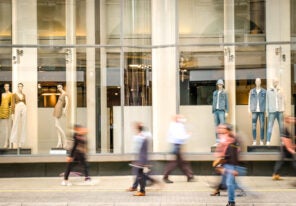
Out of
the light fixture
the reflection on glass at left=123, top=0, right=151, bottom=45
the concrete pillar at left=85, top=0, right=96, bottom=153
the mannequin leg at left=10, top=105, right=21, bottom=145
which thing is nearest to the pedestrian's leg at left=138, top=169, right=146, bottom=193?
the concrete pillar at left=85, top=0, right=96, bottom=153

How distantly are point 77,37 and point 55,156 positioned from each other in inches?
146

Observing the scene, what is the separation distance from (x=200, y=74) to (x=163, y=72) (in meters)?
1.16

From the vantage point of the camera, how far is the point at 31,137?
18656 millimetres

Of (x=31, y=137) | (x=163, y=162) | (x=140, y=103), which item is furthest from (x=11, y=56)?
(x=163, y=162)

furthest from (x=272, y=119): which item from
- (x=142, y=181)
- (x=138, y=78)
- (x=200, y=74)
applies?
(x=142, y=181)

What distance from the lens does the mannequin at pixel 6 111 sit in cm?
1858

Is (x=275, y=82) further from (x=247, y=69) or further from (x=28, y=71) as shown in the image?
(x=28, y=71)

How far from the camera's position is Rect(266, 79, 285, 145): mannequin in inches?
711

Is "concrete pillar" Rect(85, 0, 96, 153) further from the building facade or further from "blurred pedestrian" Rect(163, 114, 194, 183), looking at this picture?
"blurred pedestrian" Rect(163, 114, 194, 183)

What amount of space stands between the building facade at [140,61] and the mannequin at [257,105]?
0.49ft

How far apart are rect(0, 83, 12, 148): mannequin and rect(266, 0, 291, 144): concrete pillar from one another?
7819 millimetres

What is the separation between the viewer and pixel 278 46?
59.7ft

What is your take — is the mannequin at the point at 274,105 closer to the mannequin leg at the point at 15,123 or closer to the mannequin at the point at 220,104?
the mannequin at the point at 220,104

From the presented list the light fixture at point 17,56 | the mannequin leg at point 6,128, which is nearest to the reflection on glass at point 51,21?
the light fixture at point 17,56
